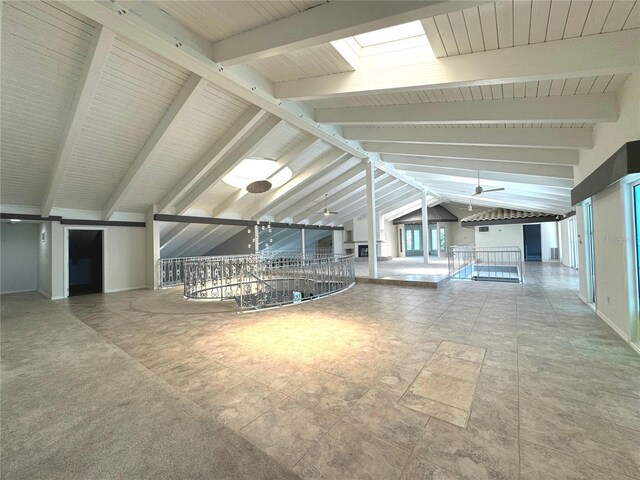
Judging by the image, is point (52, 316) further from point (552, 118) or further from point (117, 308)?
point (552, 118)

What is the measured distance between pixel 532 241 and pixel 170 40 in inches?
852

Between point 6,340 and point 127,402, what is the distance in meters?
3.70

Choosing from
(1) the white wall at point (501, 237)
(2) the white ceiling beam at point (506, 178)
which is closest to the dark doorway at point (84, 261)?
(2) the white ceiling beam at point (506, 178)

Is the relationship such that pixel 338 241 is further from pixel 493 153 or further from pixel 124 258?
pixel 493 153

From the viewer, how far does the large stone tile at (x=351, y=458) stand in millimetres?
1611

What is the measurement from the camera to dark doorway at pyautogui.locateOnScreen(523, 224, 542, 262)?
674 inches

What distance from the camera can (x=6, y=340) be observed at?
4.21 meters

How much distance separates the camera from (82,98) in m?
4.16

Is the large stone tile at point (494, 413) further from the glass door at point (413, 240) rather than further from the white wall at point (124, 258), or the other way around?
the glass door at point (413, 240)

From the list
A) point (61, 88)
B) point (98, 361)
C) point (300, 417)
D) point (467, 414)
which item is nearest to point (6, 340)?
point (98, 361)

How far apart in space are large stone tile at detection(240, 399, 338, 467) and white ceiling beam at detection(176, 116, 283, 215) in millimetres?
5401

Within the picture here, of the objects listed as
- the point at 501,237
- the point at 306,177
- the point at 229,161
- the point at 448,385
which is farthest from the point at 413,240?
the point at 448,385

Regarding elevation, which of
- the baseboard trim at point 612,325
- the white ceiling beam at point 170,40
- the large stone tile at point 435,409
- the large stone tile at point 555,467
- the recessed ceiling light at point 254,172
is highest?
the white ceiling beam at point 170,40

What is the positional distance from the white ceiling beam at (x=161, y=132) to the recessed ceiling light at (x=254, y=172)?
2.35 m
